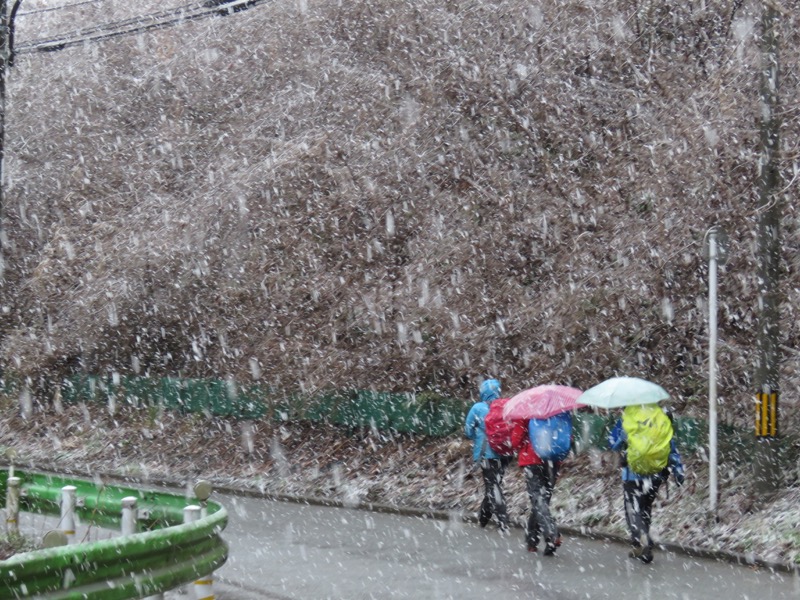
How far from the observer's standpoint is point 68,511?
864 cm

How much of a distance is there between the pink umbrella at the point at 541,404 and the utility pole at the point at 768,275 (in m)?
2.33

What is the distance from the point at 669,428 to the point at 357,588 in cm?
363

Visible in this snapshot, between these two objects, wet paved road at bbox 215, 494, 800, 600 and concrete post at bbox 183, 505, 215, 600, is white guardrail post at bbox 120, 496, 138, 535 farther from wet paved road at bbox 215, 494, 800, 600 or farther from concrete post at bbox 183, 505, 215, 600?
wet paved road at bbox 215, 494, 800, 600

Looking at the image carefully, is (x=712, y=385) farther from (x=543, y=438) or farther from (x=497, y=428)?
(x=497, y=428)

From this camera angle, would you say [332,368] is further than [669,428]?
Yes

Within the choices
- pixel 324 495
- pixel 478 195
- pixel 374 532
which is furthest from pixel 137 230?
pixel 374 532

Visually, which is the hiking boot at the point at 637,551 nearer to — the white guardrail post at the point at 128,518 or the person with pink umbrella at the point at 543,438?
the person with pink umbrella at the point at 543,438

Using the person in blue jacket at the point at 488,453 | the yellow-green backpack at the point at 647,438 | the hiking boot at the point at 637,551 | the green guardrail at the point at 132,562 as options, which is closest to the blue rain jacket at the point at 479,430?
the person in blue jacket at the point at 488,453

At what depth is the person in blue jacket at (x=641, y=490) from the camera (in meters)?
9.74

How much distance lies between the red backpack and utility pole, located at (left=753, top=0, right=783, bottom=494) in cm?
288

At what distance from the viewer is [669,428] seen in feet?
31.5

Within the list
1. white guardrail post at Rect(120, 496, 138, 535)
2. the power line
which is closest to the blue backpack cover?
white guardrail post at Rect(120, 496, 138, 535)

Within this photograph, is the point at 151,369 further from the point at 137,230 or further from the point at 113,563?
the point at 113,563

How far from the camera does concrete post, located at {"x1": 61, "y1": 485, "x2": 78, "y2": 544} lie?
8531mm
